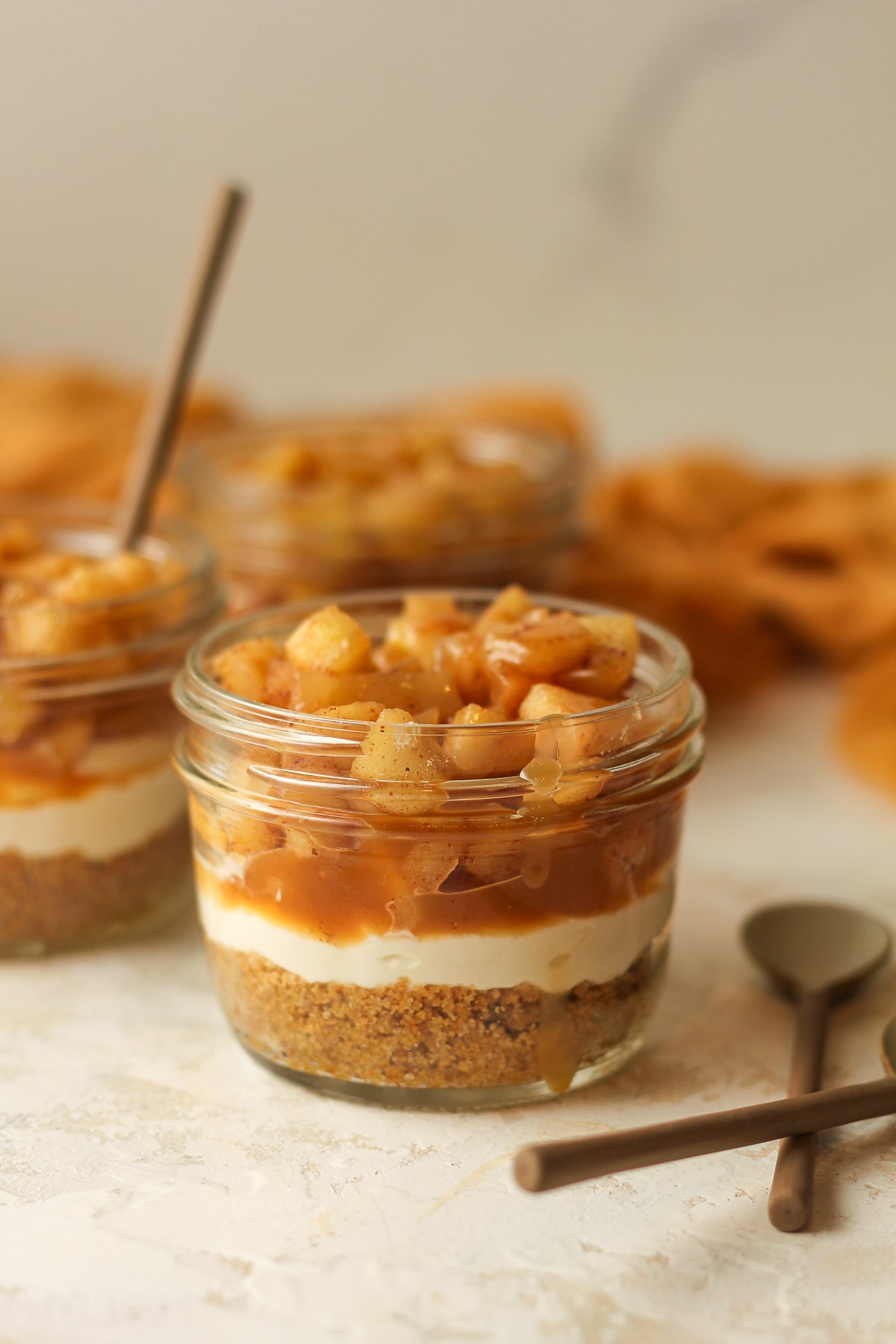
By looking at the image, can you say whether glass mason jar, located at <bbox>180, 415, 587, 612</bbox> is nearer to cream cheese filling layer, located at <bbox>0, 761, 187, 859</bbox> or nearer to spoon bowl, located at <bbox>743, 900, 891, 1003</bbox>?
cream cheese filling layer, located at <bbox>0, 761, 187, 859</bbox>

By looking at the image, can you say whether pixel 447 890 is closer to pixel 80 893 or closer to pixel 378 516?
pixel 80 893

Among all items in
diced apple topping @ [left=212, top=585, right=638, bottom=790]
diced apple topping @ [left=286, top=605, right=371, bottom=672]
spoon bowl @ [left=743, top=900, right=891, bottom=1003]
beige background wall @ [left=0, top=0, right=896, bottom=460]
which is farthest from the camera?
beige background wall @ [left=0, top=0, right=896, bottom=460]

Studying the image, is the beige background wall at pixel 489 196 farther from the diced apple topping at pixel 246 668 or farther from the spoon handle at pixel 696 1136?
the spoon handle at pixel 696 1136

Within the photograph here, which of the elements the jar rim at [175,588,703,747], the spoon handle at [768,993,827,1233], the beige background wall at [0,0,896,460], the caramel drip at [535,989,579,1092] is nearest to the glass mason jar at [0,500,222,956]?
→ the jar rim at [175,588,703,747]

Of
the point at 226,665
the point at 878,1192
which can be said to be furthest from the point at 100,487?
the point at 878,1192

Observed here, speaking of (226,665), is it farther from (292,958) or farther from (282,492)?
(282,492)

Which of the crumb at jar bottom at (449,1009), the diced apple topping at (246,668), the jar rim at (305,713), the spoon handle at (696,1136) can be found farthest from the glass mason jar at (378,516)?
the spoon handle at (696,1136)
